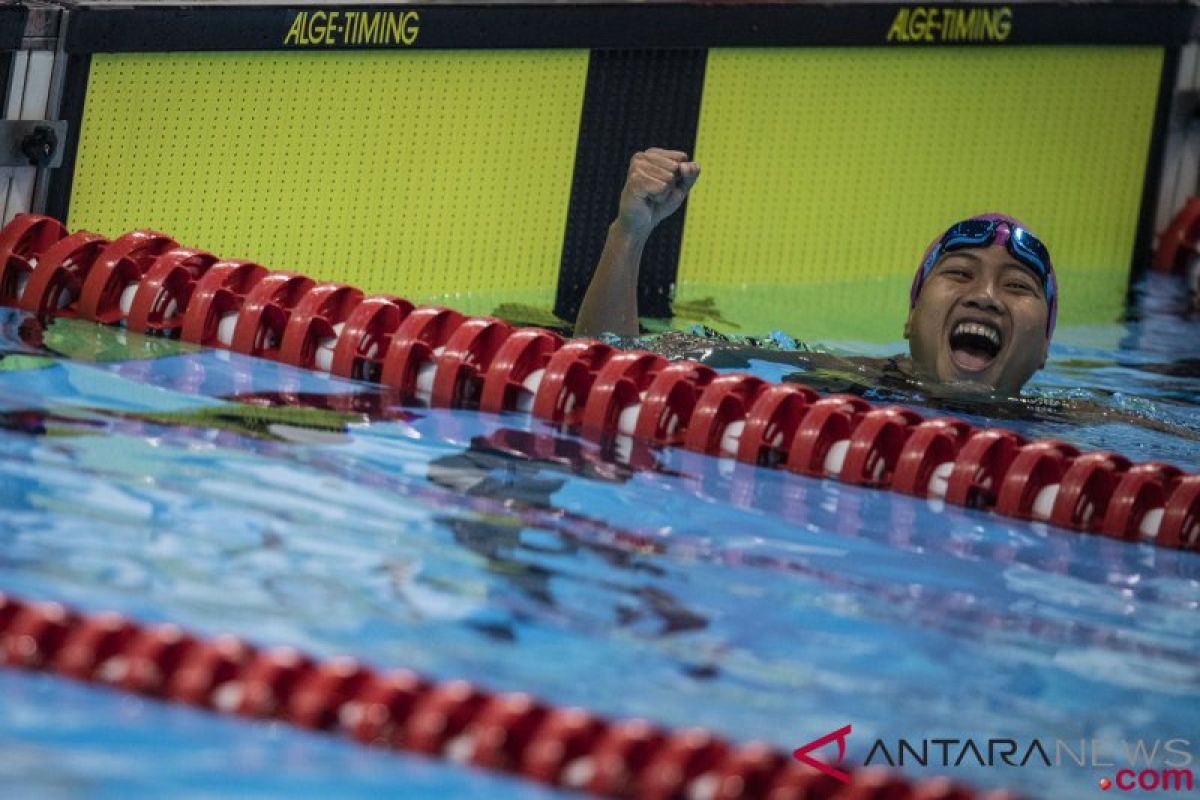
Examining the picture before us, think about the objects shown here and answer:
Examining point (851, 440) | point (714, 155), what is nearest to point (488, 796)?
point (851, 440)

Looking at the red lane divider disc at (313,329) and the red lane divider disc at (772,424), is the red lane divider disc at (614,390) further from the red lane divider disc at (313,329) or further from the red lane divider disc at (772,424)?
the red lane divider disc at (313,329)

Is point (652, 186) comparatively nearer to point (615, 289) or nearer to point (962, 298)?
point (615, 289)

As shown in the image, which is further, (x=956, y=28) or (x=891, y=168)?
(x=891, y=168)

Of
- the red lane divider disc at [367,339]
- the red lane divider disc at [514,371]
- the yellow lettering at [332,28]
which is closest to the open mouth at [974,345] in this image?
the red lane divider disc at [514,371]

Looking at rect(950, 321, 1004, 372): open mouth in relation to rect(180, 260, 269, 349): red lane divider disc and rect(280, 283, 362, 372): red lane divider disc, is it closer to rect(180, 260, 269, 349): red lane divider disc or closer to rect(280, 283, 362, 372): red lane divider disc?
rect(280, 283, 362, 372): red lane divider disc

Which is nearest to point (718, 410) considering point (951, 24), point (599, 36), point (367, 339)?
point (367, 339)

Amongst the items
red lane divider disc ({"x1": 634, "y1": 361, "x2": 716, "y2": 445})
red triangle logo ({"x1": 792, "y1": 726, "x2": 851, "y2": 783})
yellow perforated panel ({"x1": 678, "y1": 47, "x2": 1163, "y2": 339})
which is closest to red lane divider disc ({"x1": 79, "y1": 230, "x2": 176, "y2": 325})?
red lane divider disc ({"x1": 634, "y1": 361, "x2": 716, "y2": 445})

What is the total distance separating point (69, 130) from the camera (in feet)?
19.7

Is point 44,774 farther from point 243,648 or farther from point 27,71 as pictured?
point 27,71

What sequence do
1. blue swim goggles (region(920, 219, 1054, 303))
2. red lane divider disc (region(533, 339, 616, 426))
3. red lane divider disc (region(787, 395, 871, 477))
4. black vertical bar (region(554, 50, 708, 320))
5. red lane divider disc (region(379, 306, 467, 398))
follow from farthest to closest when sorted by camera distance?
black vertical bar (region(554, 50, 708, 320))
blue swim goggles (region(920, 219, 1054, 303))
red lane divider disc (region(379, 306, 467, 398))
red lane divider disc (region(533, 339, 616, 426))
red lane divider disc (region(787, 395, 871, 477))

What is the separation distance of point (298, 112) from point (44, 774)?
436 centimetres

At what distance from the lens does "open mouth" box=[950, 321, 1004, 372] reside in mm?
6176

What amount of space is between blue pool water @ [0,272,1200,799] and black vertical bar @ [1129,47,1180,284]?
5.77 meters

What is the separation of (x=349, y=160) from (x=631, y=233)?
129 centimetres
